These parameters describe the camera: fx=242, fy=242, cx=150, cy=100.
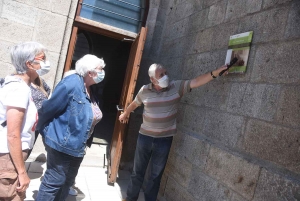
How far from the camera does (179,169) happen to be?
2.89 meters

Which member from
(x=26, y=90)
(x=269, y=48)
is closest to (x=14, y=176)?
(x=26, y=90)

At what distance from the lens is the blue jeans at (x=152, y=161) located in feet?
9.00

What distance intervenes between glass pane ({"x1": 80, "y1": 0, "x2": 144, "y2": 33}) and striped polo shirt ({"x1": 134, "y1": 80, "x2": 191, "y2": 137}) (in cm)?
203

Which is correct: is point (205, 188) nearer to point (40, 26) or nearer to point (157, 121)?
point (157, 121)

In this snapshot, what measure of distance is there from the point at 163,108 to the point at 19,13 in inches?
104

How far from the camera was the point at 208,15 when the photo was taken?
2.85 m

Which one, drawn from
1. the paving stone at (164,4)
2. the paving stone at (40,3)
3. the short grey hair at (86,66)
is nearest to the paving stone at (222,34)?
the short grey hair at (86,66)

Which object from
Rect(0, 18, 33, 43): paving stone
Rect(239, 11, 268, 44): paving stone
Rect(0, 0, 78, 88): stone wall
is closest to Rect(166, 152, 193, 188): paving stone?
Rect(239, 11, 268, 44): paving stone

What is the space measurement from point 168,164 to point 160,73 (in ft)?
4.08

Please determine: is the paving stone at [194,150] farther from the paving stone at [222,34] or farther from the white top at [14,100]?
the white top at [14,100]

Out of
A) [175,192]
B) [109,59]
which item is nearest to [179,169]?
[175,192]

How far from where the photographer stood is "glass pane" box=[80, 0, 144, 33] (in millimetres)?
4102

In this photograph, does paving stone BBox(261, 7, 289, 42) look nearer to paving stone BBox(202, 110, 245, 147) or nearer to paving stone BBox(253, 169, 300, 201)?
paving stone BBox(202, 110, 245, 147)

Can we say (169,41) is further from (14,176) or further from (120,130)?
(14,176)
